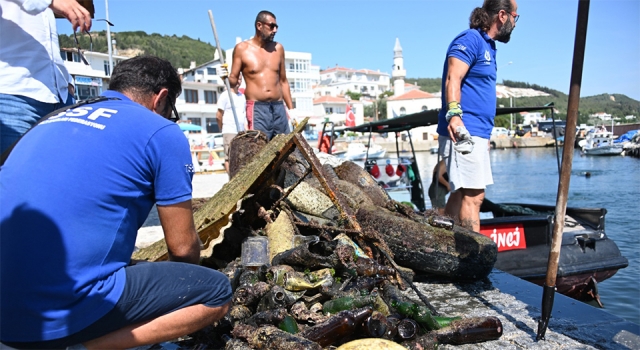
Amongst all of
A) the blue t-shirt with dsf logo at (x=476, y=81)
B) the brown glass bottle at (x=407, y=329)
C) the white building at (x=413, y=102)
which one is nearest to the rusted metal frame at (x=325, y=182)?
the brown glass bottle at (x=407, y=329)

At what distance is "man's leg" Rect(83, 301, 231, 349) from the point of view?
2.19 meters

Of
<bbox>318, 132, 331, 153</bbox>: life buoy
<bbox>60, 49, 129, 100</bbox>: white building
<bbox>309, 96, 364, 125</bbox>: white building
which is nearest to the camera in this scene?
<bbox>60, 49, 129, 100</bbox>: white building

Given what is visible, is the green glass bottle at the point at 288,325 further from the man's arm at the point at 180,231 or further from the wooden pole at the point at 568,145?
the wooden pole at the point at 568,145

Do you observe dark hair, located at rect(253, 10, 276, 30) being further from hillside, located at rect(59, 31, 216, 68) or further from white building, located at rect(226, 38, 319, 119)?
hillside, located at rect(59, 31, 216, 68)

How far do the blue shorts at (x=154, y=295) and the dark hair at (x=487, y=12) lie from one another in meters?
3.76

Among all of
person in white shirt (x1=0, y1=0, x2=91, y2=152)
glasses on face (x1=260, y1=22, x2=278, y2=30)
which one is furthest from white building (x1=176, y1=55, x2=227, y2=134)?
person in white shirt (x1=0, y1=0, x2=91, y2=152)

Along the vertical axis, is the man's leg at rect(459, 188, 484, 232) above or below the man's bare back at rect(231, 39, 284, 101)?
below

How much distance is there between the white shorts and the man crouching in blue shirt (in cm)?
285

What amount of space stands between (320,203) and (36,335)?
3080 millimetres

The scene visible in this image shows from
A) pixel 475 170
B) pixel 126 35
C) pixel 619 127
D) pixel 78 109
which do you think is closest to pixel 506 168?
pixel 475 170

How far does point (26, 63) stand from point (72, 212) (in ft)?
5.58

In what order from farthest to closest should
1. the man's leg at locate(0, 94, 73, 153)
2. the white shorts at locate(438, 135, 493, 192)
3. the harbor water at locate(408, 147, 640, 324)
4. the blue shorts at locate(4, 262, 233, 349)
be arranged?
the harbor water at locate(408, 147, 640, 324) < the white shorts at locate(438, 135, 493, 192) < the man's leg at locate(0, 94, 73, 153) < the blue shorts at locate(4, 262, 233, 349)

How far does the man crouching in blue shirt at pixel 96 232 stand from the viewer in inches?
75.9

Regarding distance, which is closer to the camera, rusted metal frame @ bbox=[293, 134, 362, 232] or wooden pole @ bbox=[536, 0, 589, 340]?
wooden pole @ bbox=[536, 0, 589, 340]
